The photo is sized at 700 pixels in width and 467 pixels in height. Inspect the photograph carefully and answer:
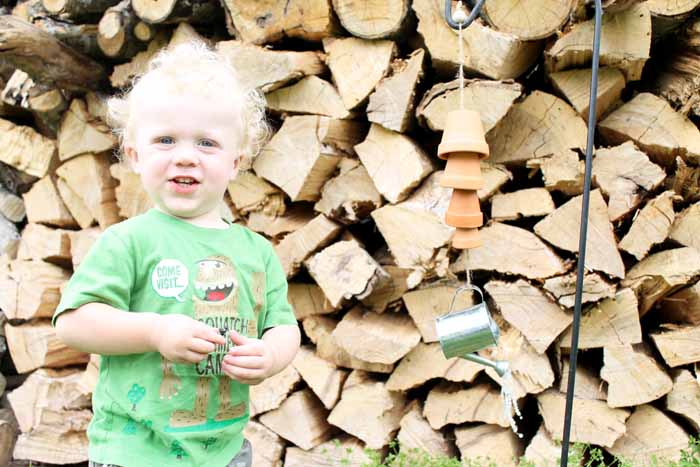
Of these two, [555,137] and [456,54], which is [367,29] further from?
[555,137]

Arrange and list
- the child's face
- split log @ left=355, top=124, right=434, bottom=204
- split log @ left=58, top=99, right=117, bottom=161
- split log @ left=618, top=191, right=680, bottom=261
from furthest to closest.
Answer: split log @ left=58, top=99, right=117, bottom=161, split log @ left=355, top=124, right=434, bottom=204, split log @ left=618, top=191, right=680, bottom=261, the child's face

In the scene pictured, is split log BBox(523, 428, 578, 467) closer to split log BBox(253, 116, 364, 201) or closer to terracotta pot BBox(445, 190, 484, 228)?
terracotta pot BBox(445, 190, 484, 228)

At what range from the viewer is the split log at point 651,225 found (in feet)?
6.20

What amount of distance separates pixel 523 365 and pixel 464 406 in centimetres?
23

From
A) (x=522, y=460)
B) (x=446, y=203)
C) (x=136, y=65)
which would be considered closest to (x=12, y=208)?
(x=136, y=65)

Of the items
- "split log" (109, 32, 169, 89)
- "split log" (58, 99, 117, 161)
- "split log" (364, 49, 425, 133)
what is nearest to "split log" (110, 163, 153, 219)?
"split log" (58, 99, 117, 161)

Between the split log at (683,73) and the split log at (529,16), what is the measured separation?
1.54 ft

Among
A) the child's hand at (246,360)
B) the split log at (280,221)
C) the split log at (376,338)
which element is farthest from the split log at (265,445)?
the child's hand at (246,360)

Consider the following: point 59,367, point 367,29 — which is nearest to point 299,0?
point 367,29

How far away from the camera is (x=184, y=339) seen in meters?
1.08

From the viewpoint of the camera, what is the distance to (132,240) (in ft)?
3.87

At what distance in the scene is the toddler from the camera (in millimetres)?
1108

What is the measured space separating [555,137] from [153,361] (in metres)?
1.31

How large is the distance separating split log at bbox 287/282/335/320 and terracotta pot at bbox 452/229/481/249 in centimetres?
76
